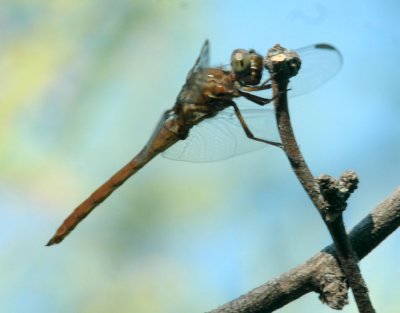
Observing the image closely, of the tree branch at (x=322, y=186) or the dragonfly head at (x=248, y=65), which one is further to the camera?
the dragonfly head at (x=248, y=65)

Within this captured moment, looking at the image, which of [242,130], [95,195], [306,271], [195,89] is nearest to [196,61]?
[195,89]

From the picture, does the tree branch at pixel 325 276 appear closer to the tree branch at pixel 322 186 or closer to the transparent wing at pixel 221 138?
the tree branch at pixel 322 186

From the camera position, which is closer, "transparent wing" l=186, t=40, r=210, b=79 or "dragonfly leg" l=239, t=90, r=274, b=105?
"transparent wing" l=186, t=40, r=210, b=79

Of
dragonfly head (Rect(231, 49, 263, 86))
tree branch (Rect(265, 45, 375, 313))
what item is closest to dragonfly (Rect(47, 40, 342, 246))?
dragonfly head (Rect(231, 49, 263, 86))

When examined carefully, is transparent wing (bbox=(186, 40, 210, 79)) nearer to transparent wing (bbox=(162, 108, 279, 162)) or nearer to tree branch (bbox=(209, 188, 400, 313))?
transparent wing (bbox=(162, 108, 279, 162))

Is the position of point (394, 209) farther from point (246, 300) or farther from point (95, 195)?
point (95, 195)

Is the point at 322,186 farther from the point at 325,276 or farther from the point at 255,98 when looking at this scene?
the point at 255,98

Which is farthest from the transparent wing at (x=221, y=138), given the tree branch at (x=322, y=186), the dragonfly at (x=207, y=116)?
the tree branch at (x=322, y=186)
